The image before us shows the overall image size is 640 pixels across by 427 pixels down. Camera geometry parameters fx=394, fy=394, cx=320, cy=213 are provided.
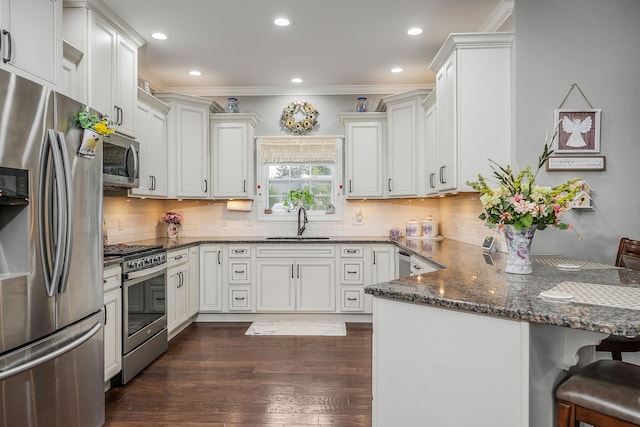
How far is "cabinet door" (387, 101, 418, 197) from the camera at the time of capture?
173 inches

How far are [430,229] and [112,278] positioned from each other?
3.28 m

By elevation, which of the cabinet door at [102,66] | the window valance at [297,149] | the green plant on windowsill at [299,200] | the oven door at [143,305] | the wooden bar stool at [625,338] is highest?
the cabinet door at [102,66]

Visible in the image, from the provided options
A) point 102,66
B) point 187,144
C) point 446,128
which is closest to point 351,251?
point 446,128

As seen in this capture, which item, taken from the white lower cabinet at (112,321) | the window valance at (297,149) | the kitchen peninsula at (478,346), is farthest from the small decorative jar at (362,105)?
the kitchen peninsula at (478,346)

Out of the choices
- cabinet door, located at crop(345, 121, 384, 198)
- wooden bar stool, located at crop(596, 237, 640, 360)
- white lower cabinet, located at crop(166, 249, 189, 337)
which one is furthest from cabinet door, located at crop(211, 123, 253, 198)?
wooden bar stool, located at crop(596, 237, 640, 360)

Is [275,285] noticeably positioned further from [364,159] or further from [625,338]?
[625,338]

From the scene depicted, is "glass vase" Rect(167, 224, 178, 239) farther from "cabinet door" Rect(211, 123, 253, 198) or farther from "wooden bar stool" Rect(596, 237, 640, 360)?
"wooden bar stool" Rect(596, 237, 640, 360)

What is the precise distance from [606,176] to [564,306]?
6.14 ft

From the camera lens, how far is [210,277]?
4.39 metres

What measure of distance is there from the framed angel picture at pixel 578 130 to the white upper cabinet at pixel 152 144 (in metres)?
3.47

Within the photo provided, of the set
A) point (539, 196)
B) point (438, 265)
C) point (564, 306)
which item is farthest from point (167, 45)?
point (564, 306)

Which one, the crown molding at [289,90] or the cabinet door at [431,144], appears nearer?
the cabinet door at [431,144]

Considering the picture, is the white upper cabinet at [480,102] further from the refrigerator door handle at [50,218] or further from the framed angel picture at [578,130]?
the refrigerator door handle at [50,218]

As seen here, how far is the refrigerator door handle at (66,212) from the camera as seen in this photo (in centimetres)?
189
